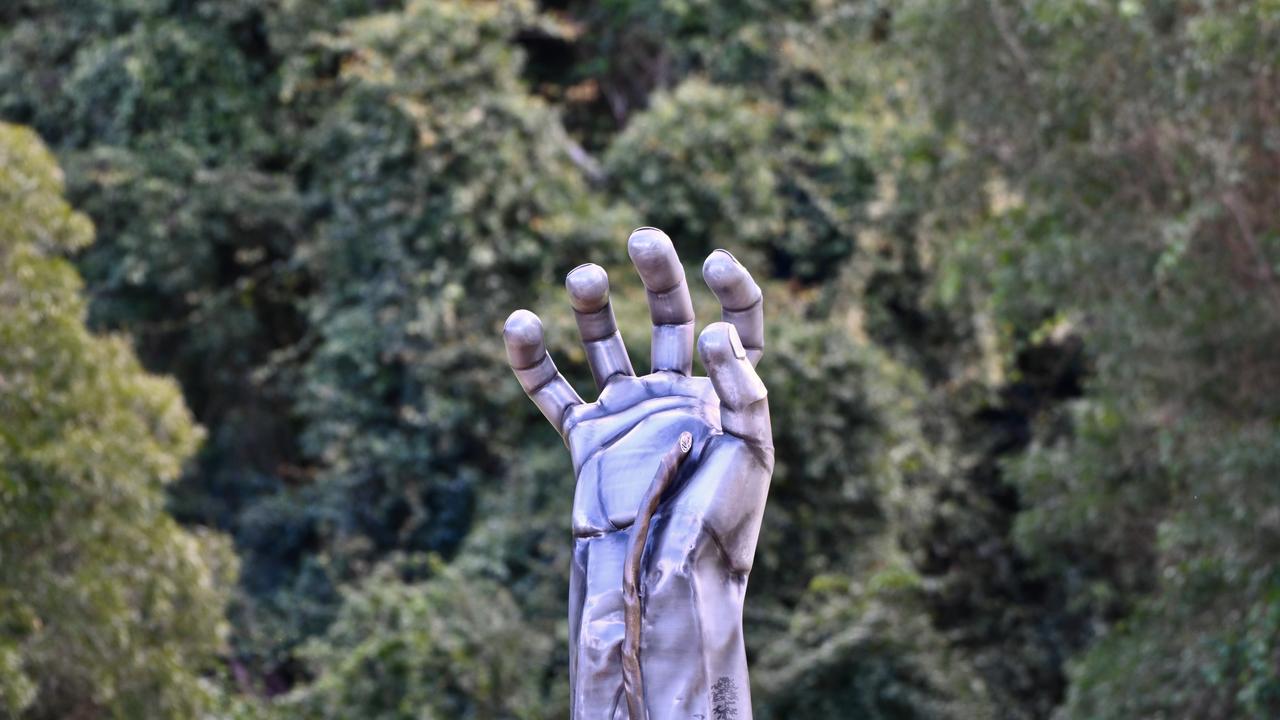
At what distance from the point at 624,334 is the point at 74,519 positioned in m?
4.33

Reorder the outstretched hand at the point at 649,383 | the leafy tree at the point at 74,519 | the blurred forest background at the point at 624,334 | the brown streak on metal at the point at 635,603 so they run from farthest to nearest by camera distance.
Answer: the blurred forest background at the point at 624,334 → the leafy tree at the point at 74,519 → the outstretched hand at the point at 649,383 → the brown streak on metal at the point at 635,603

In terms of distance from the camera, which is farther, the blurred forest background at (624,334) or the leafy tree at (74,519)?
the blurred forest background at (624,334)

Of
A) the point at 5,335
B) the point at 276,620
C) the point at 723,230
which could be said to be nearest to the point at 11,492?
the point at 5,335

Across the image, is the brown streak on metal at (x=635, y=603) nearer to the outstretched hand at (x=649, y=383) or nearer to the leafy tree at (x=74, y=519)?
the outstretched hand at (x=649, y=383)

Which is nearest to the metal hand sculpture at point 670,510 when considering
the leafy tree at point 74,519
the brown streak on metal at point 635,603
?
the brown streak on metal at point 635,603

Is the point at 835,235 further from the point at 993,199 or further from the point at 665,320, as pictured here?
the point at 665,320

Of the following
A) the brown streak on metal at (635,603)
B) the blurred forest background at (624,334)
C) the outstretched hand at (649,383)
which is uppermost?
the blurred forest background at (624,334)

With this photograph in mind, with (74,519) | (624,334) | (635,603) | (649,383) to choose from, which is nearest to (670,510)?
(635,603)

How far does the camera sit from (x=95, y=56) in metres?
16.8

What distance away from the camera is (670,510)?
5645mm

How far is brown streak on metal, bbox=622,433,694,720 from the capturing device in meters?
5.51

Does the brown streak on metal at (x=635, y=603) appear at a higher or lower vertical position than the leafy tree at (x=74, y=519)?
lower

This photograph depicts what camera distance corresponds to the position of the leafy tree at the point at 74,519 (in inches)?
428

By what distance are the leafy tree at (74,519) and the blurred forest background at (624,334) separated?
0.08 feet
